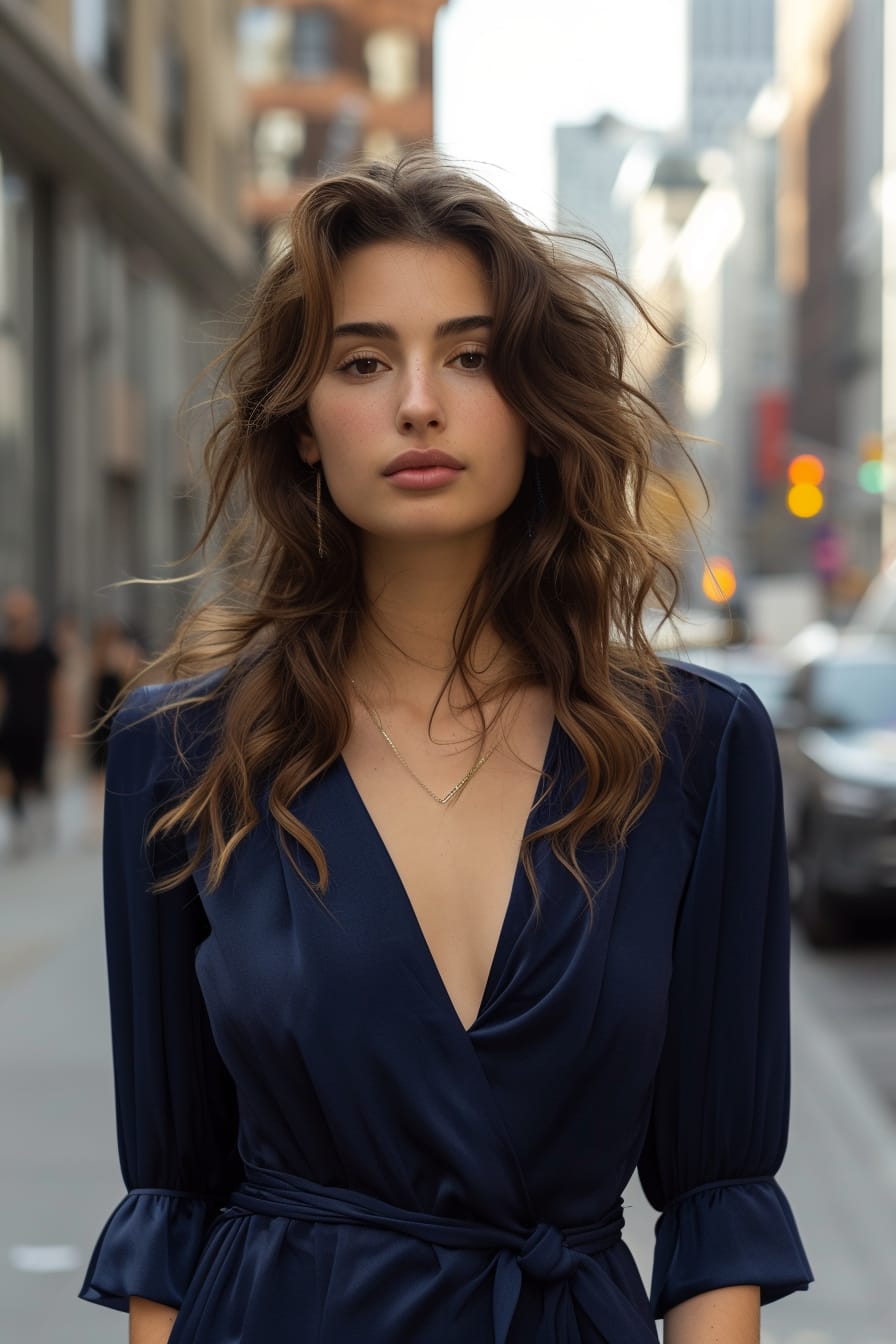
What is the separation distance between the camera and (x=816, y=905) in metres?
12.2

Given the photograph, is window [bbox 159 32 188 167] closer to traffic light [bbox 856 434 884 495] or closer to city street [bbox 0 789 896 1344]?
traffic light [bbox 856 434 884 495]

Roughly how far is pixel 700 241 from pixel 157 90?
13983 centimetres

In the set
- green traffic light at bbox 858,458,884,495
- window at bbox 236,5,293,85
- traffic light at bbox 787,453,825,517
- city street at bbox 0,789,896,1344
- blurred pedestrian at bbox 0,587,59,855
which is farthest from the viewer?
window at bbox 236,5,293,85

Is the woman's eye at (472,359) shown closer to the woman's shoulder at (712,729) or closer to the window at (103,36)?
the woman's shoulder at (712,729)

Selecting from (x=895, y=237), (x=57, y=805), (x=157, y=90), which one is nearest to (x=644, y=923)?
A: (x=57, y=805)

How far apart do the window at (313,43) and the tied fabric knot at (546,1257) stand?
6822 centimetres

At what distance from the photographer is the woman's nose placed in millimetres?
2133

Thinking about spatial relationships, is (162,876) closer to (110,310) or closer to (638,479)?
(638,479)

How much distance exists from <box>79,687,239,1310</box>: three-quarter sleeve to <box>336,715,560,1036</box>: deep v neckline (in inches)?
8.5

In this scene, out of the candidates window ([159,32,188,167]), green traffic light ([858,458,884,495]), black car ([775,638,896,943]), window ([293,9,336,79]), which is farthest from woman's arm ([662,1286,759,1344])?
window ([293,9,336,79])

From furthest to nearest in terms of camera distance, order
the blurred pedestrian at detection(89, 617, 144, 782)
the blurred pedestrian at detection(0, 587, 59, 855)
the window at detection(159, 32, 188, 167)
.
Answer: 1. the window at detection(159, 32, 188, 167)
2. the blurred pedestrian at detection(89, 617, 144, 782)
3. the blurred pedestrian at detection(0, 587, 59, 855)

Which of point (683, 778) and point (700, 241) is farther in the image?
point (700, 241)

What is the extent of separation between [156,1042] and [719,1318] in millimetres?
660

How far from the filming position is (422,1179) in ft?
6.65
